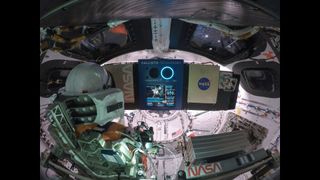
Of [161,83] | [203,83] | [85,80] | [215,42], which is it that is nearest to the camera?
[85,80]

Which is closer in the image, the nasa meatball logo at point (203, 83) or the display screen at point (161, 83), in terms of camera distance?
the display screen at point (161, 83)

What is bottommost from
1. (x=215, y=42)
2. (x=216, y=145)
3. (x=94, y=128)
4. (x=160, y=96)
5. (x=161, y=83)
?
(x=216, y=145)

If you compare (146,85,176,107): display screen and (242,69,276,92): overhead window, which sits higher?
(242,69,276,92): overhead window

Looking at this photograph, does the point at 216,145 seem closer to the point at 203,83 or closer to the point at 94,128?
the point at 203,83

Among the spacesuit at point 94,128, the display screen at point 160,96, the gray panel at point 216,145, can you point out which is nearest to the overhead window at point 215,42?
the display screen at point 160,96

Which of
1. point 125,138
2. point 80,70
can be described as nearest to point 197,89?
point 125,138

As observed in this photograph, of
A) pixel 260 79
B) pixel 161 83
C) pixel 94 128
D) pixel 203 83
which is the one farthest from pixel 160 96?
pixel 94 128

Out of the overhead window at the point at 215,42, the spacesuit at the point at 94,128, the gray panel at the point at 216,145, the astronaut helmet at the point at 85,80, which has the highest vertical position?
the overhead window at the point at 215,42

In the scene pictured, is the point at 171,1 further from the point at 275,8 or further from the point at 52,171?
the point at 52,171

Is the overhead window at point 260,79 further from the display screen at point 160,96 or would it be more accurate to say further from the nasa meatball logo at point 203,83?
the display screen at point 160,96

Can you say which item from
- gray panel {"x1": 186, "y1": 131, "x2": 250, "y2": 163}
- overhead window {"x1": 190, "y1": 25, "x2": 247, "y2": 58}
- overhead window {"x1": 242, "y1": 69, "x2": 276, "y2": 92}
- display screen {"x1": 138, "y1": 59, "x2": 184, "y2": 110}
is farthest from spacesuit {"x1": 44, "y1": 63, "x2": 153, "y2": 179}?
overhead window {"x1": 242, "y1": 69, "x2": 276, "y2": 92}

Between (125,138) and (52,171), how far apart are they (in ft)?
3.55

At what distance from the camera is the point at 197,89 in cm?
497

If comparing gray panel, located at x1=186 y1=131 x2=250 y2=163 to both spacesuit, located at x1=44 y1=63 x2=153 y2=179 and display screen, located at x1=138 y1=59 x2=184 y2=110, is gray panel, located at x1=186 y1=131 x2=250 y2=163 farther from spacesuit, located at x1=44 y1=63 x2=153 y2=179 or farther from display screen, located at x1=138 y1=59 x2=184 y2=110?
spacesuit, located at x1=44 y1=63 x2=153 y2=179
